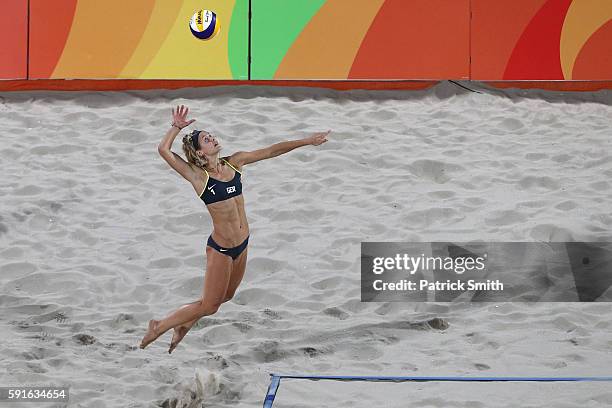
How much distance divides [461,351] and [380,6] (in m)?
1.68

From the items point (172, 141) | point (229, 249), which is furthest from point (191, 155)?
point (229, 249)

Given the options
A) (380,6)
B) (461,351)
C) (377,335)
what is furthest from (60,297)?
(380,6)

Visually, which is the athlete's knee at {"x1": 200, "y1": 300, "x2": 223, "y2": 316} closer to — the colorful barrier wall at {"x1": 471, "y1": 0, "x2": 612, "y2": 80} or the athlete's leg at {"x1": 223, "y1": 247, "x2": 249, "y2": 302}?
the athlete's leg at {"x1": 223, "y1": 247, "x2": 249, "y2": 302}

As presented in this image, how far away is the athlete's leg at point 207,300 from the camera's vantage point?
3529 millimetres

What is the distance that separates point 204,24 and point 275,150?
712 mm

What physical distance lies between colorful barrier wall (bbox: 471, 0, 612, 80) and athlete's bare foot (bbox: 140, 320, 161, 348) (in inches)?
77.0

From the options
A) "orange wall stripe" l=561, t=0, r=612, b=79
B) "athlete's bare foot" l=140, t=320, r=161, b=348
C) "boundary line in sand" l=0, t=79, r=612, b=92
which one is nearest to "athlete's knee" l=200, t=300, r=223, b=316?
"athlete's bare foot" l=140, t=320, r=161, b=348

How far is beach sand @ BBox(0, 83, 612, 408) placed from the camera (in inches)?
135

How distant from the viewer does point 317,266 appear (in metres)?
3.63

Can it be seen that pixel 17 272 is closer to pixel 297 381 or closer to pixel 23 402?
pixel 23 402

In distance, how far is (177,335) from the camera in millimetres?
3523

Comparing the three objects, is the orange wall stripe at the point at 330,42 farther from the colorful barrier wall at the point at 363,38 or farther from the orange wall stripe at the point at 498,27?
the orange wall stripe at the point at 498,27

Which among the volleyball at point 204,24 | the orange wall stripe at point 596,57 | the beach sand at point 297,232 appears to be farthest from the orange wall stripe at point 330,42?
the orange wall stripe at point 596,57

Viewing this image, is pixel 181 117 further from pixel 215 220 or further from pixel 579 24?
pixel 579 24
